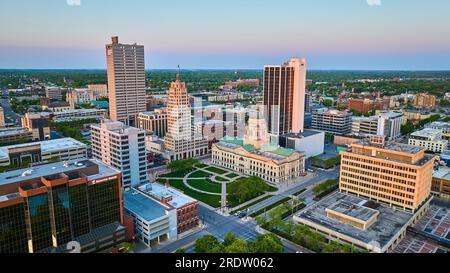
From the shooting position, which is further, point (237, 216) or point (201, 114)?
point (201, 114)

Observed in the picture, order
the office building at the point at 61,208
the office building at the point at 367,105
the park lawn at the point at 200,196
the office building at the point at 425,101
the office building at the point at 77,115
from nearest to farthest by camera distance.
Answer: the office building at the point at 61,208, the park lawn at the point at 200,196, the office building at the point at 77,115, the office building at the point at 367,105, the office building at the point at 425,101

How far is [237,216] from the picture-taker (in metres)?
52.2

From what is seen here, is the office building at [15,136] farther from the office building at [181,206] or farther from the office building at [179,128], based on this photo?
the office building at [181,206]

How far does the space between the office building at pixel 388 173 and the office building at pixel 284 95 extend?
33014 millimetres

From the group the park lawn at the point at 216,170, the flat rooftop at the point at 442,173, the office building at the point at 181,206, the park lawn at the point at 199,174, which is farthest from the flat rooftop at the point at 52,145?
the flat rooftop at the point at 442,173

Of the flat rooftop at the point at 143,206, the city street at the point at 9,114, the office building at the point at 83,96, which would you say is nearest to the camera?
the flat rooftop at the point at 143,206

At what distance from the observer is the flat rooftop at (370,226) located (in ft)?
136

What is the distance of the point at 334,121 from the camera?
106312 mm

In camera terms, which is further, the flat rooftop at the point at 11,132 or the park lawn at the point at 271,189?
the flat rooftop at the point at 11,132

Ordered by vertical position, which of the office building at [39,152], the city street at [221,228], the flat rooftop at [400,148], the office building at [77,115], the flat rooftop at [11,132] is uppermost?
the flat rooftop at [400,148]
